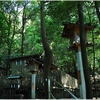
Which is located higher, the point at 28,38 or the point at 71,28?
the point at 28,38

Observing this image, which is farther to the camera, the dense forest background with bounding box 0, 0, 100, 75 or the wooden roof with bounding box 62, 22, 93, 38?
the dense forest background with bounding box 0, 0, 100, 75

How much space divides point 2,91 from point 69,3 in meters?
10.1

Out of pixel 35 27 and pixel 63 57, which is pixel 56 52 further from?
pixel 35 27

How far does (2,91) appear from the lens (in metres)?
12.9

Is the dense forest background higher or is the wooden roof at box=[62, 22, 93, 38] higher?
the dense forest background

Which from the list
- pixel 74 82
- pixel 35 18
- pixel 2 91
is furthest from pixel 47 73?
pixel 35 18

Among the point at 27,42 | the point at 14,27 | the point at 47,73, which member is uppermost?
the point at 14,27

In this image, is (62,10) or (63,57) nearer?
(62,10)

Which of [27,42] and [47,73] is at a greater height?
[27,42]

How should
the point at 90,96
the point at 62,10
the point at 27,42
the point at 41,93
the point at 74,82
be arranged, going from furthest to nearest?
the point at 27,42 → the point at 74,82 → the point at 41,93 → the point at 62,10 → the point at 90,96

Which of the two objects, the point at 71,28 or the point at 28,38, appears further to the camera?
the point at 28,38

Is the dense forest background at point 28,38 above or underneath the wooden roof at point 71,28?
above

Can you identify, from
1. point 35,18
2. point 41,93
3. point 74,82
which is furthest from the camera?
point 35,18

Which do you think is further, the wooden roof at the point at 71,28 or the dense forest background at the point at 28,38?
the dense forest background at the point at 28,38
